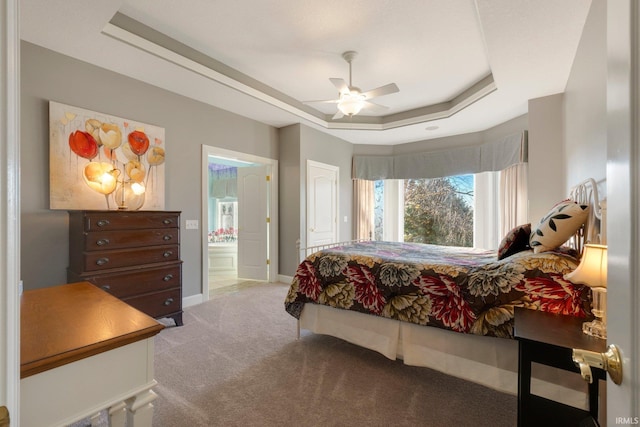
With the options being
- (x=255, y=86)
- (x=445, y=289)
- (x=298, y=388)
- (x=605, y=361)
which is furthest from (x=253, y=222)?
(x=605, y=361)

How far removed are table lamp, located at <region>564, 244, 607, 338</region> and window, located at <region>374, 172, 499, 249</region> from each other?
4119 millimetres

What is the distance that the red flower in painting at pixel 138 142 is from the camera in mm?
3229

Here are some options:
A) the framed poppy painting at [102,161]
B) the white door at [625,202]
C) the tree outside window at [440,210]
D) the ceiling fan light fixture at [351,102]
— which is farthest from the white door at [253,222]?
the white door at [625,202]

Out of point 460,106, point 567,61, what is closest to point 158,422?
point 567,61

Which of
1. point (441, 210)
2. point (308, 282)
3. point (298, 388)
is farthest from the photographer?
point (441, 210)

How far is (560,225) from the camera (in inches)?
69.1

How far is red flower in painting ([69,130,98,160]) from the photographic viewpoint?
9.23 feet

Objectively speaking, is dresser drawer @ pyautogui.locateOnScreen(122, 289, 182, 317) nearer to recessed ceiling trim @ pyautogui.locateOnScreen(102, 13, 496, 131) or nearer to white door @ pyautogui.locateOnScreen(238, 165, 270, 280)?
white door @ pyautogui.locateOnScreen(238, 165, 270, 280)

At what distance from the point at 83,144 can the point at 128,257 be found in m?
1.21

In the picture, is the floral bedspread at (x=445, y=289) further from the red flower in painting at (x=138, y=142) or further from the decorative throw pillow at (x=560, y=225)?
the red flower in painting at (x=138, y=142)

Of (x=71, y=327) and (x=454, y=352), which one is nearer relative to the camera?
(x=71, y=327)

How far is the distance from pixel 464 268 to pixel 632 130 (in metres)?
1.67

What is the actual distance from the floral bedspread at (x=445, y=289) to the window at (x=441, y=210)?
3.50 m

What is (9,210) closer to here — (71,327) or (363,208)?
(71,327)
